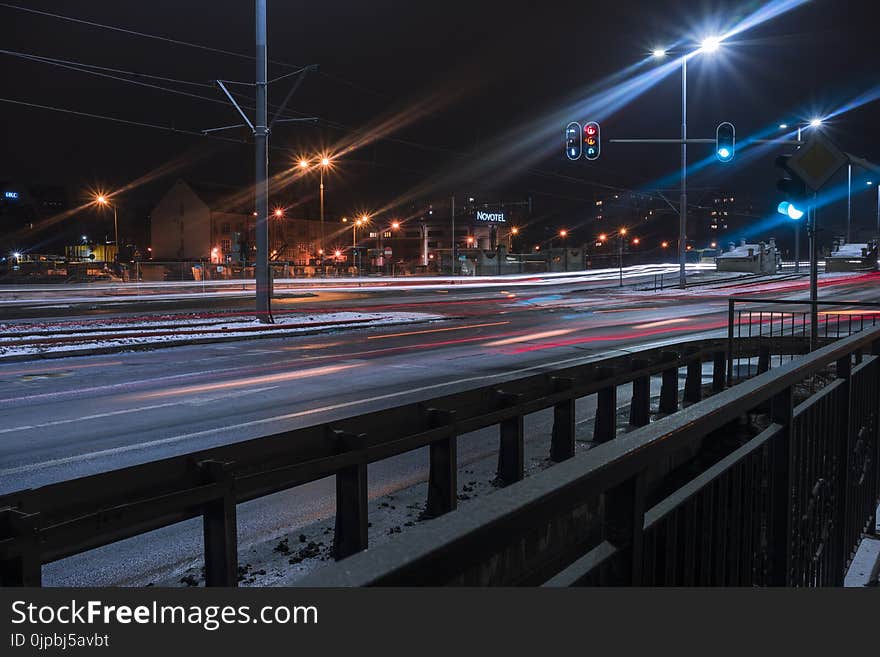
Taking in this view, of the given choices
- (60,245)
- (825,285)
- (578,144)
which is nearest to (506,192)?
(60,245)

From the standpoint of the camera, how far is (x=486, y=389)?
7.23 m

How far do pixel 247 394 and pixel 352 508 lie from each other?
680cm

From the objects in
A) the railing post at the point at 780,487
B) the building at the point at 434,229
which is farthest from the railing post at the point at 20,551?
the building at the point at 434,229

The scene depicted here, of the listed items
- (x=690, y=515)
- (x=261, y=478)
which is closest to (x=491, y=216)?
(x=261, y=478)

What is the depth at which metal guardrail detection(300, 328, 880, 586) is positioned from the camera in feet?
5.16

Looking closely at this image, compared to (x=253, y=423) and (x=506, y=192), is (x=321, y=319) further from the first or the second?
(x=506, y=192)

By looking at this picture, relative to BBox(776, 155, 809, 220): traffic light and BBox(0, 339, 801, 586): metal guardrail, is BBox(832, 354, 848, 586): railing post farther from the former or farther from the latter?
BBox(776, 155, 809, 220): traffic light

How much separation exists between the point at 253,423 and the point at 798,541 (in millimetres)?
6817

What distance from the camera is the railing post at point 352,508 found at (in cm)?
528

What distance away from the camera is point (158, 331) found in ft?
67.1

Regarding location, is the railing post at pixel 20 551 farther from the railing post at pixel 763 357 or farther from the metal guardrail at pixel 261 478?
the railing post at pixel 763 357

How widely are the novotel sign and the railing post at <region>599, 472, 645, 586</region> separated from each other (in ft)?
402

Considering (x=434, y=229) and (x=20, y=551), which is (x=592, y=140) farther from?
(x=434, y=229)
